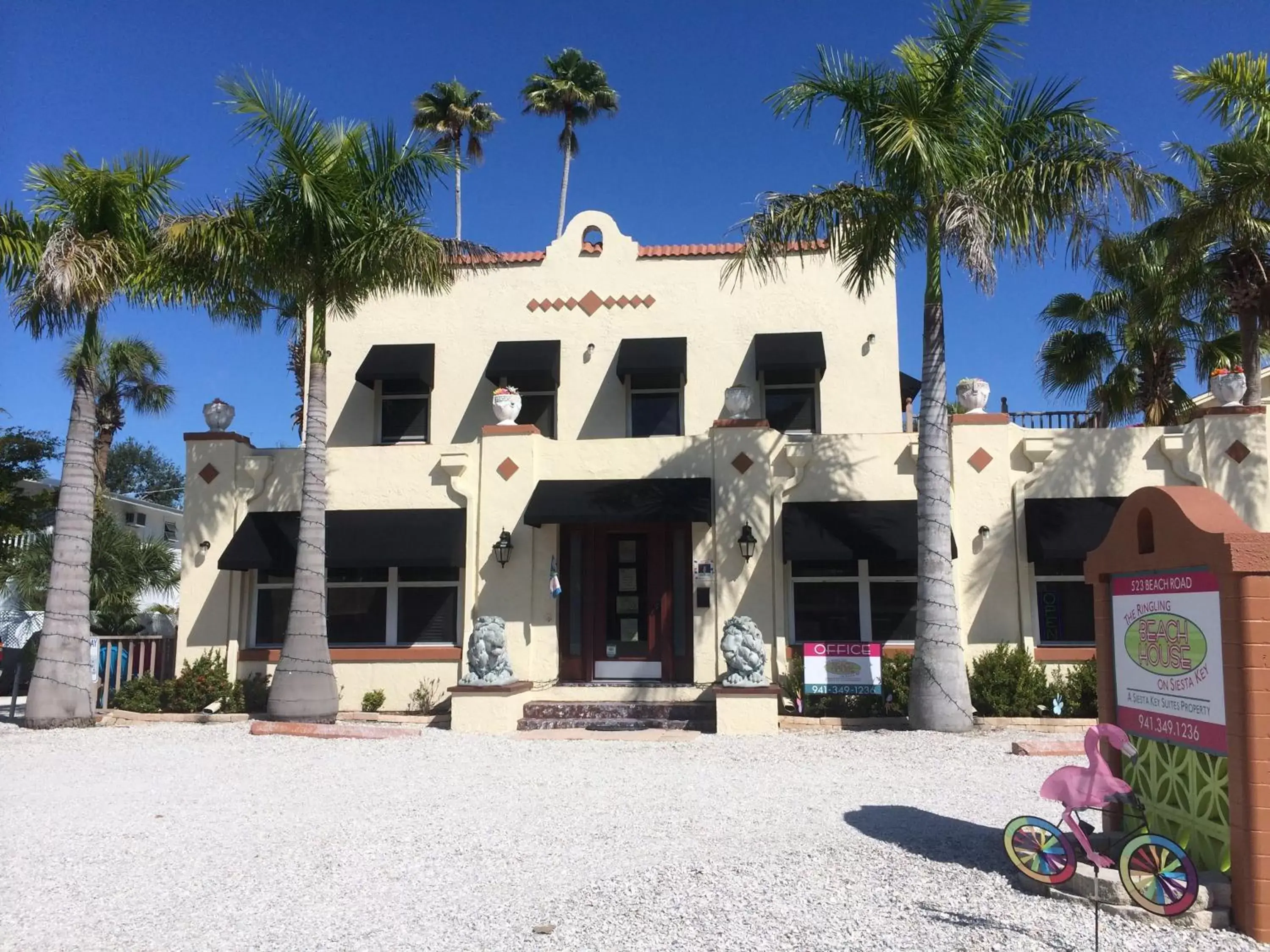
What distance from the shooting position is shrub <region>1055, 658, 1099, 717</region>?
43.3ft

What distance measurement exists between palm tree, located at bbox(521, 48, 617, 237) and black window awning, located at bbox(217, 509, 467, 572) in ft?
69.1

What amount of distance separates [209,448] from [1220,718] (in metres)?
14.6

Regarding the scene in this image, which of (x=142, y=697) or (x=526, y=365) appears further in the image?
(x=526, y=365)

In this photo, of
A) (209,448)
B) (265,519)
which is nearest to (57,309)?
(209,448)

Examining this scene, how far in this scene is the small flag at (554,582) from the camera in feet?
47.1

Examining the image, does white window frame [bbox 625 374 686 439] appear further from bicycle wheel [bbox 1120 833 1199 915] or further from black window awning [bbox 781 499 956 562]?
bicycle wheel [bbox 1120 833 1199 915]

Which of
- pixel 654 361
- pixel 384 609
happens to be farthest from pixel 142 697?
pixel 654 361

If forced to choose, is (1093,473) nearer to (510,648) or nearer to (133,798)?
(510,648)

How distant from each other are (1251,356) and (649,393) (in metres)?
9.70

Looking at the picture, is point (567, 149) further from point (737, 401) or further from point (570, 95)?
point (737, 401)

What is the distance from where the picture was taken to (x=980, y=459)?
573 inches

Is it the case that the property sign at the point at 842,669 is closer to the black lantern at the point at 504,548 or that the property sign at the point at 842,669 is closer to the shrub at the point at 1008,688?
the shrub at the point at 1008,688

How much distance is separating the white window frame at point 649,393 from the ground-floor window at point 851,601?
362 centimetres

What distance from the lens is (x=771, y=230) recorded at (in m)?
13.1
